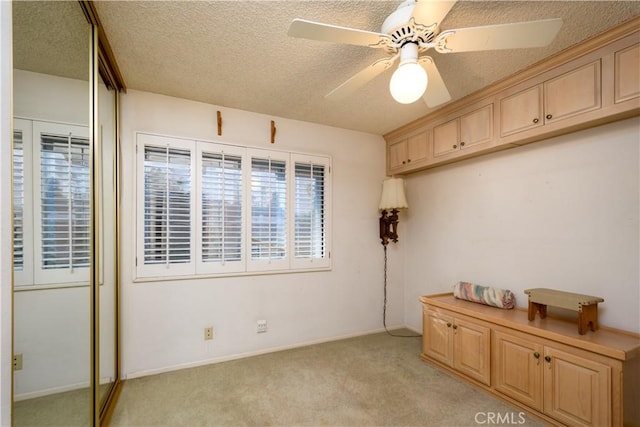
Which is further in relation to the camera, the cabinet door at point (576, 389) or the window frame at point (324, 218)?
the window frame at point (324, 218)

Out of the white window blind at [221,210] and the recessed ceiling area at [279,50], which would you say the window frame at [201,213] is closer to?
the white window blind at [221,210]

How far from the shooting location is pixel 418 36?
4.87ft

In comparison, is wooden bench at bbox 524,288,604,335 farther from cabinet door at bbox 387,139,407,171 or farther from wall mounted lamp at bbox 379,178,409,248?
cabinet door at bbox 387,139,407,171

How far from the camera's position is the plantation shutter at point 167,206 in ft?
8.38

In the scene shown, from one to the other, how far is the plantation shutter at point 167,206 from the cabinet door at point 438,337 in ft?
7.71

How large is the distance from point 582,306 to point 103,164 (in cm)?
334

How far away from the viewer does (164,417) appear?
6.50 feet

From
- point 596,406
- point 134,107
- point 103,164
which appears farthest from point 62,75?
point 596,406

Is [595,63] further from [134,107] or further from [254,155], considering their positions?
[134,107]

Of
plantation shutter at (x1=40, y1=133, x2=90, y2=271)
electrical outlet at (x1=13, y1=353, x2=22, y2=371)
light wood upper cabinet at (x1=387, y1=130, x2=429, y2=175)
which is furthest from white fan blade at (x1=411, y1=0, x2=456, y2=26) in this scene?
electrical outlet at (x1=13, y1=353, x2=22, y2=371)

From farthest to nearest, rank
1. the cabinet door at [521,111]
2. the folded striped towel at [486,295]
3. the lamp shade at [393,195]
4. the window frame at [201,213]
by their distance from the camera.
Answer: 1. the lamp shade at [393,195]
2. the window frame at [201,213]
3. the folded striped towel at [486,295]
4. the cabinet door at [521,111]

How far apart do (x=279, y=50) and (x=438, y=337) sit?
9.00 ft

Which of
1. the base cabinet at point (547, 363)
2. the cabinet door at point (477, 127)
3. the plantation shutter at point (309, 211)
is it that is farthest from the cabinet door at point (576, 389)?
the plantation shutter at point (309, 211)

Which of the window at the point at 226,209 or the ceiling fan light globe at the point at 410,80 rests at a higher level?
the ceiling fan light globe at the point at 410,80
